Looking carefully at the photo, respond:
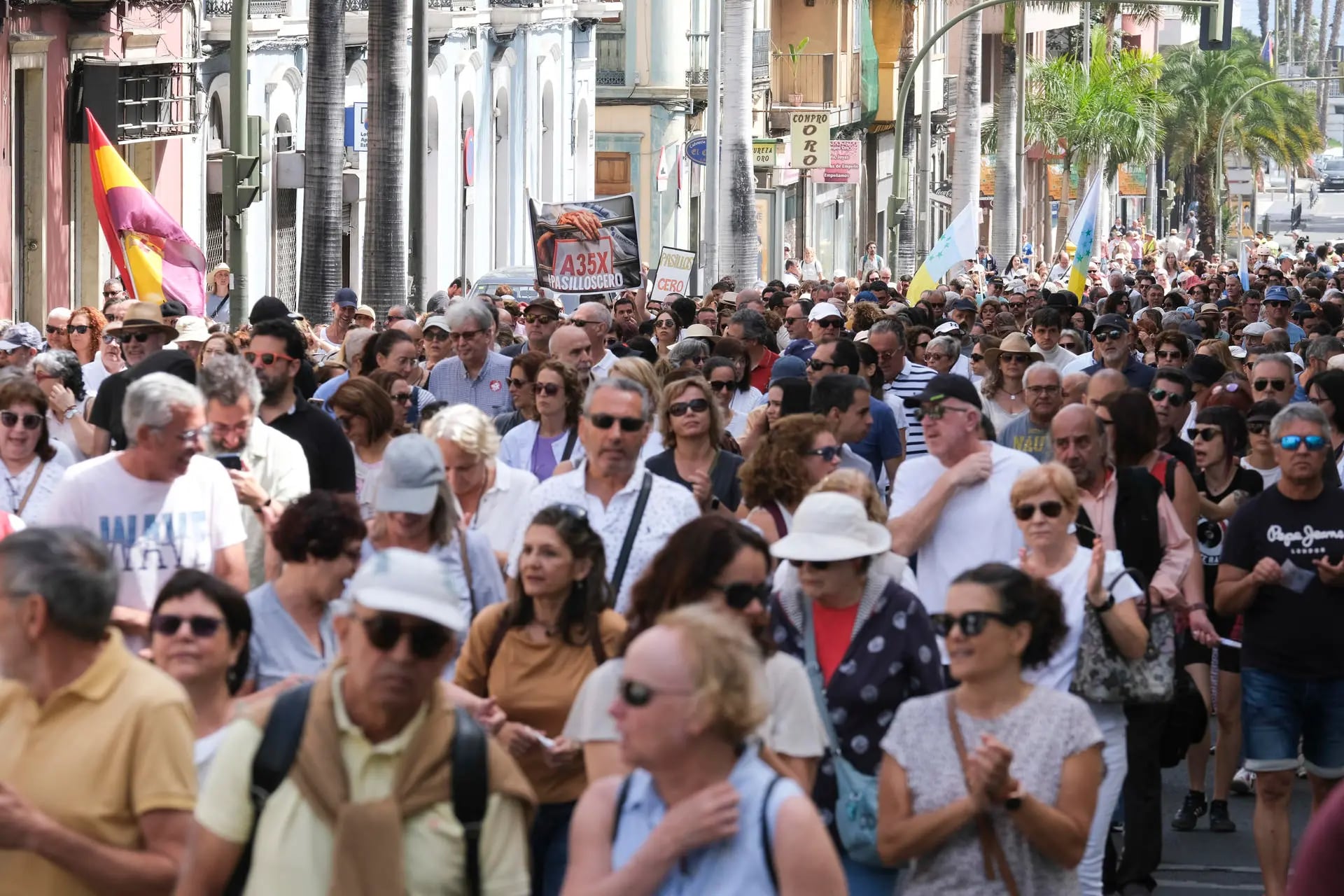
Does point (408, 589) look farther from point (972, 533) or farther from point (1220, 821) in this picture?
point (1220, 821)

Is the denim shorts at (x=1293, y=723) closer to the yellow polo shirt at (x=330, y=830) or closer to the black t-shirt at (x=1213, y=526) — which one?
the black t-shirt at (x=1213, y=526)

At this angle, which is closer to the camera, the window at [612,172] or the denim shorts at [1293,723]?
the denim shorts at [1293,723]

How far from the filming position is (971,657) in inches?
223

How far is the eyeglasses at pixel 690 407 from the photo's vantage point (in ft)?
A: 29.8

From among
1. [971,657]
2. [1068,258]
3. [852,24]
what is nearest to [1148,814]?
[971,657]

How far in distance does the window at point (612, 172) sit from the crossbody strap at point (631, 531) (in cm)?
4750

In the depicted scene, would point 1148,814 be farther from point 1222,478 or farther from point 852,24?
point 852,24

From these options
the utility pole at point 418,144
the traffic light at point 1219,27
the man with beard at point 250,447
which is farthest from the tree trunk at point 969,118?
the man with beard at point 250,447

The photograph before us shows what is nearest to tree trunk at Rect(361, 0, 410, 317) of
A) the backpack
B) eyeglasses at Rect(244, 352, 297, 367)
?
eyeglasses at Rect(244, 352, 297, 367)

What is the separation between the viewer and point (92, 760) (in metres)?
4.62

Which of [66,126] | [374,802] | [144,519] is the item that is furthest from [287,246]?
[374,802]

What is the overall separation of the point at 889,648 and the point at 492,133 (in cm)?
3987

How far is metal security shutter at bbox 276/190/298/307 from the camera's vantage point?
1356 inches

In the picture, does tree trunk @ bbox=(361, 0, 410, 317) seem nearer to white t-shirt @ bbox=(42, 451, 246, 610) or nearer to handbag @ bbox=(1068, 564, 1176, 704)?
white t-shirt @ bbox=(42, 451, 246, 610)
